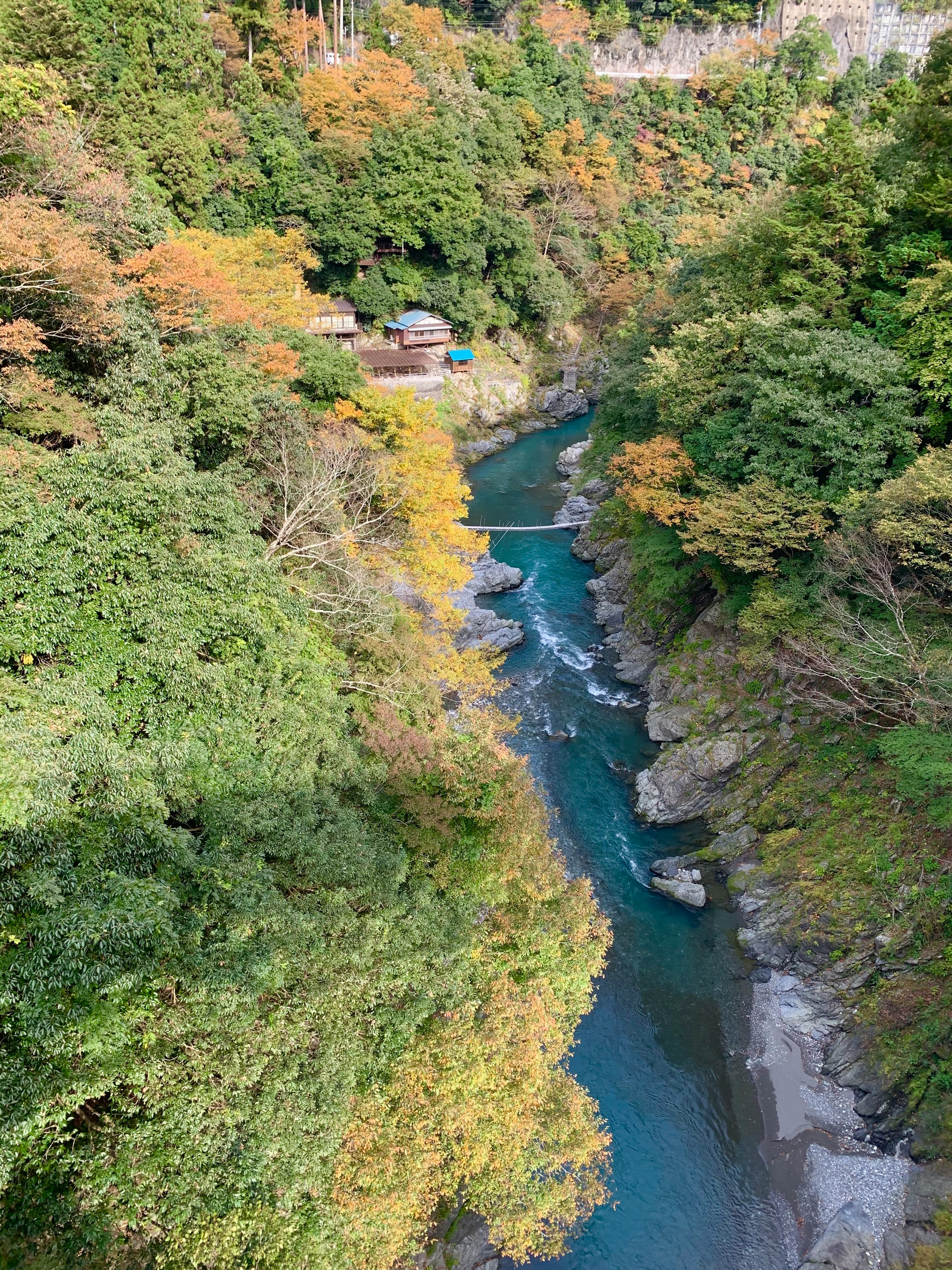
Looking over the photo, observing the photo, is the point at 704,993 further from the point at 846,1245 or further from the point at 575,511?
the point at 575,511

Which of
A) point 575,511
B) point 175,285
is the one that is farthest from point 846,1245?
point 575,511

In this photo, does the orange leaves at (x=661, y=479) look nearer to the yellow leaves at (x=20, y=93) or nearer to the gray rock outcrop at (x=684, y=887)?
the gray rock outcrop at (x=684, y=887)

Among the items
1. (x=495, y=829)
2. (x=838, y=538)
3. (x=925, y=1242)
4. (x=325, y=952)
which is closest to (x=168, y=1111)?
(x=325, y=952)

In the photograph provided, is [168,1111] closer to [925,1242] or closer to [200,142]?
[925,1242]

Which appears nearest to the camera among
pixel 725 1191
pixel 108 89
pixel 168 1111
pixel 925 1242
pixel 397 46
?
pixel 168 1111

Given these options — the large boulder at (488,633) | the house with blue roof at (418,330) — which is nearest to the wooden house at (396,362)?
the house with blue roof at (418,330)

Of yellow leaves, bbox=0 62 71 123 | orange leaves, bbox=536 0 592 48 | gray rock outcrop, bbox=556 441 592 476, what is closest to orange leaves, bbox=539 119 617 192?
orange leaves, bbox=536 0 592 48
